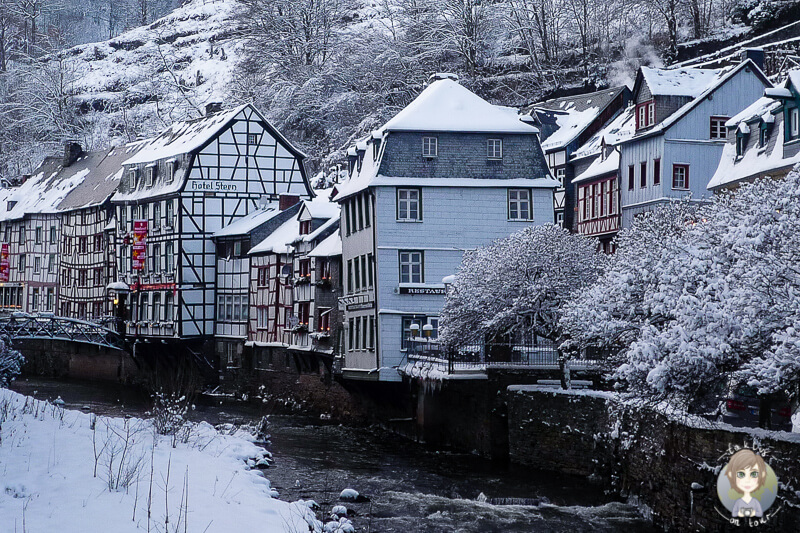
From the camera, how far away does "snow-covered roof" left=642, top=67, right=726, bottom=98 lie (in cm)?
4816

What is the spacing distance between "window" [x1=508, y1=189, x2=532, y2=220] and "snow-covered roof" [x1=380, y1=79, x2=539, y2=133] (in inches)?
84.5

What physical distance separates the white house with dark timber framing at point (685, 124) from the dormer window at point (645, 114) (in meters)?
0.04

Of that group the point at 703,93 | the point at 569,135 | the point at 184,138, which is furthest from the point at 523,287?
the point at 184,138

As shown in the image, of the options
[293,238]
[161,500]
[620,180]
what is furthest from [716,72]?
[161,500]

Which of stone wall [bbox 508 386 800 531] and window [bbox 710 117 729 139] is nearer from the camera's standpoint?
stone wall [bbox 508 386 800 531]

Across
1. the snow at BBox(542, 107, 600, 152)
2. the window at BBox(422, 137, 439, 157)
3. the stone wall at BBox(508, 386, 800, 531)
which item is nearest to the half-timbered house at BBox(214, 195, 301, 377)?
the snow at BBox(542, 107, 600, 152)

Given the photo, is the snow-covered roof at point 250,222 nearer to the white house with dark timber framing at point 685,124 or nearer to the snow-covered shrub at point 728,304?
the white house with dark timber framing at point 685,124

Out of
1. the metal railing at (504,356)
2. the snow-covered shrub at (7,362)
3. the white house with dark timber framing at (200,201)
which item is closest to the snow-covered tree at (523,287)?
the metal railing at (504,356)

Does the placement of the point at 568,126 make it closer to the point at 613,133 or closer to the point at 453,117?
the point at 613,133

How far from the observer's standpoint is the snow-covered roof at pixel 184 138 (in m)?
64.2

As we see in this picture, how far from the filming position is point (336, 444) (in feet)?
128

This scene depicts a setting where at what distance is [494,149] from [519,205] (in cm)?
213

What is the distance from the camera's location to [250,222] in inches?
2458

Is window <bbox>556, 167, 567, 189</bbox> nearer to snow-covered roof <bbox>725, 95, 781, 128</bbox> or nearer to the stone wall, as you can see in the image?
snow-covered roof <bbox>725, 95, 781, 128</bbox>
